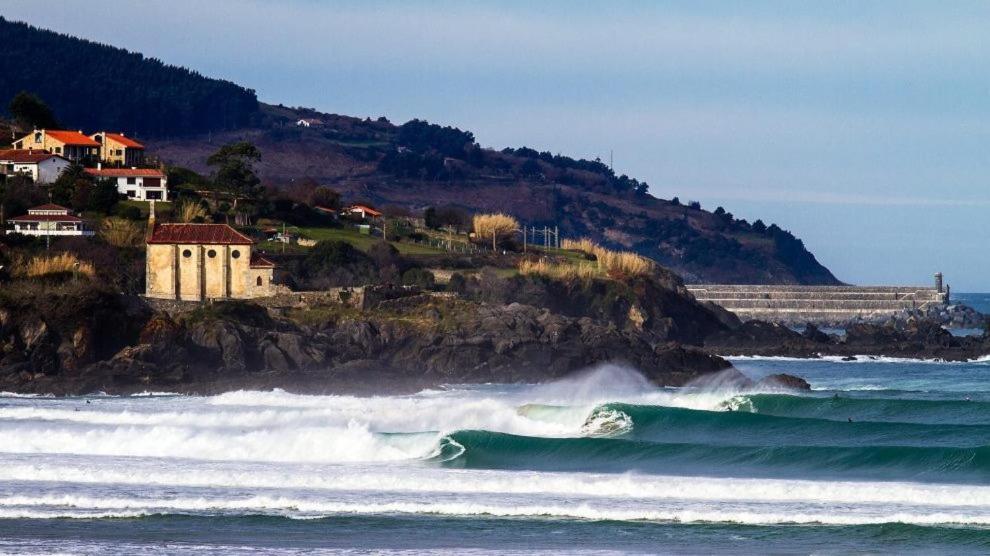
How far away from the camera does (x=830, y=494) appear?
26.1 metres

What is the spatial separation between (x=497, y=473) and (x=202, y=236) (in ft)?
106

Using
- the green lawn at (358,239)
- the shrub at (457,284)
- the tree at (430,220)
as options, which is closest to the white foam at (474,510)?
the shrub at (457,284)

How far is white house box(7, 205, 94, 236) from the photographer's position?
61.7m

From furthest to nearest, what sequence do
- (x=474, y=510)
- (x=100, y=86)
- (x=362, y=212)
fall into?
(x=100, y=86) → (x=362, y=212) → (x=474, y=510)

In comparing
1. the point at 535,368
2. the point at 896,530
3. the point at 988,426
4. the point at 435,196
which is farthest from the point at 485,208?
the point at 896,530

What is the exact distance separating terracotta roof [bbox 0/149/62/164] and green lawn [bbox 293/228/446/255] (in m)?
12.4

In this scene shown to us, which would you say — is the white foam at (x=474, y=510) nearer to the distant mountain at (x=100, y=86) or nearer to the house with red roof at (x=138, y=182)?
the house with red roof at (x=138, y=182)

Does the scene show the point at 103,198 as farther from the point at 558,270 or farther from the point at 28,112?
the point at 28,112

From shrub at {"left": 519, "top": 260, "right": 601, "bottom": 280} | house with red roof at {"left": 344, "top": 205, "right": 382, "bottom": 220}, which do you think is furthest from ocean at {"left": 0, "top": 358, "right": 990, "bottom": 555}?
house with red roof at {"left": 344, "top": 205, "right": 382, "bottom": 220}

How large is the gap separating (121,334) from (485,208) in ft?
446

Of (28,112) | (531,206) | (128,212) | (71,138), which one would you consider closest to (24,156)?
(71,138)

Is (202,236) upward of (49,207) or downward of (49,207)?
downward

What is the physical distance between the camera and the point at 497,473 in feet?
95.1

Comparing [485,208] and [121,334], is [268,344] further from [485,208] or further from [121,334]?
[485,208]
